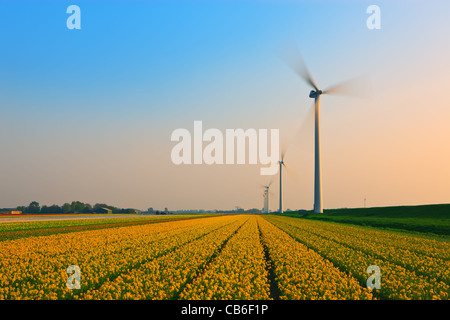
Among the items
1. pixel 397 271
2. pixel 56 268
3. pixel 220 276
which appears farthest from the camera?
pixel 56 268

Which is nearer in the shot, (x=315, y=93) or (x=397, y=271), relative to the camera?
(x=397, y=271)

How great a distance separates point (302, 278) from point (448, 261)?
40.1ft

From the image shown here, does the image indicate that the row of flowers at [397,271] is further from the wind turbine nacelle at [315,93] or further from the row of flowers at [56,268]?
the wind turbine nacelle at [315,93]

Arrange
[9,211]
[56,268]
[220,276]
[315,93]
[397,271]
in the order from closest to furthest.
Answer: [220,276] < [397,271] < [56,268] < [315,93] < [9,211]

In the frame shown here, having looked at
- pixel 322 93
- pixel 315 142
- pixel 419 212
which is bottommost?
pixel 419 212

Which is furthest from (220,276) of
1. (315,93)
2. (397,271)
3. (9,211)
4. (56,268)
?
(9,211)

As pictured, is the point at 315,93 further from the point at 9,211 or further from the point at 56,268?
the point at 9,211

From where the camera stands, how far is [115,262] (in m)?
17.3

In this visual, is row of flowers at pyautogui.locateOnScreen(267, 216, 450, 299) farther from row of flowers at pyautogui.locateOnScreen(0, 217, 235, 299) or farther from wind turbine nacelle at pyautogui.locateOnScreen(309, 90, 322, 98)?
wind turbine nacelle at pyautogui.locateOnScreen(309, 90, 322, 98)

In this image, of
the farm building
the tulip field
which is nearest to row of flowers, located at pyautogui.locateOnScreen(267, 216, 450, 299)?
the tulip field

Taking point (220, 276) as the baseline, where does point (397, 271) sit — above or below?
below

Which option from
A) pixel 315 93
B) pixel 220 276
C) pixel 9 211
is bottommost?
pixel 9 211
